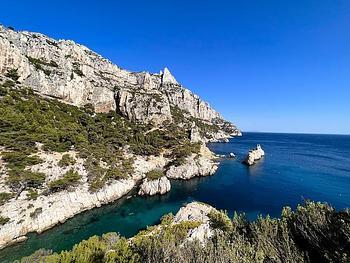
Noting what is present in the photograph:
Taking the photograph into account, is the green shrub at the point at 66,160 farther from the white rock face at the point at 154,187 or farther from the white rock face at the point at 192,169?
the white rock face at the point at 192,169

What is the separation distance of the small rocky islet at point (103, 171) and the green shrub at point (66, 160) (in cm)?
27

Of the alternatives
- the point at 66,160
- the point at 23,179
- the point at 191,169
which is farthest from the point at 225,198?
the point at 23,179

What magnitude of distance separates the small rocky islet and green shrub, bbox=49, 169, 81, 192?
141 mm

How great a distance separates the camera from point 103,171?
123 ft

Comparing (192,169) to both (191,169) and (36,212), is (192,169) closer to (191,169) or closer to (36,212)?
(191,169)

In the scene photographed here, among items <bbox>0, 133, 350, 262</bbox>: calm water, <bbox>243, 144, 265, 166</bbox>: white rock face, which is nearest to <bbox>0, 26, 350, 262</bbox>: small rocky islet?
<bbox>243, 144, 265, 166</bbox>: white rock face

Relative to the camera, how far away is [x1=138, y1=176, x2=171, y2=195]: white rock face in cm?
3867

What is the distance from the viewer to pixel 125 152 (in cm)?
4803

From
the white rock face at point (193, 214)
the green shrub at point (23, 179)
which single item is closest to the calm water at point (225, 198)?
the white rock face at point (193, 214)

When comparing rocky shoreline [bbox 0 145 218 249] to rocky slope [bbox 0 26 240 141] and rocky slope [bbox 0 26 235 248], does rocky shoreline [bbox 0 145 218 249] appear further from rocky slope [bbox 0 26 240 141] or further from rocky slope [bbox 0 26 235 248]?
rocky slope [bbox 0 26 240 141]

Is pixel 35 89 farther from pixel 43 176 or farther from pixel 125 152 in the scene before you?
pixel 43 176

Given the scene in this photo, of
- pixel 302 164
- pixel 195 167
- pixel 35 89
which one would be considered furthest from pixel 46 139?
pixel 302 164

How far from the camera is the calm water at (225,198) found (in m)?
25.2

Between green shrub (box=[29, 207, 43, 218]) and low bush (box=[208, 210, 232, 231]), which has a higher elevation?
low bush (box=[208, 210, 232, 231])
